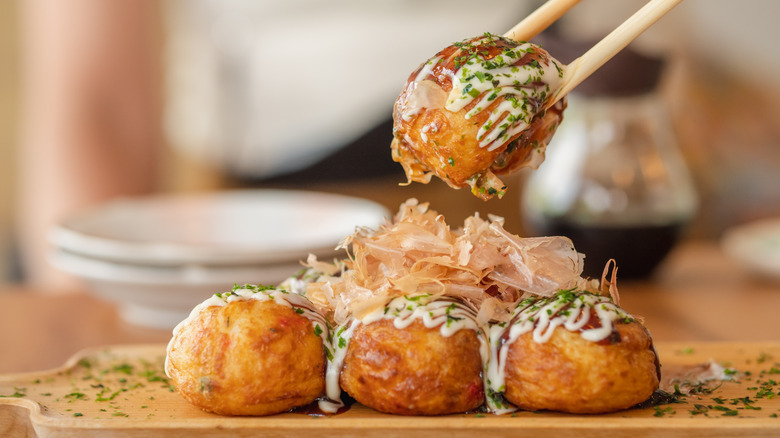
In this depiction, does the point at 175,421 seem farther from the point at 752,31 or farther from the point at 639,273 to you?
the point at 752,31

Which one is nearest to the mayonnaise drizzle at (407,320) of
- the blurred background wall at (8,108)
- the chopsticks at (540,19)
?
the chopsticks at (540,19)

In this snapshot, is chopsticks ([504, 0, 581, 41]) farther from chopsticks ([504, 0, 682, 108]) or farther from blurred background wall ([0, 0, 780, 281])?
blurred background wall ([0, 0, 780, 281])

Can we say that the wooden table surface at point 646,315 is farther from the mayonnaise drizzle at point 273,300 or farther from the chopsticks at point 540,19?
the chopsticks at point 540,19

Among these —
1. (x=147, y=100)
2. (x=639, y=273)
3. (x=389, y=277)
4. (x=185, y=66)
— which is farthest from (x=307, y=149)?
(x=389, y=277)

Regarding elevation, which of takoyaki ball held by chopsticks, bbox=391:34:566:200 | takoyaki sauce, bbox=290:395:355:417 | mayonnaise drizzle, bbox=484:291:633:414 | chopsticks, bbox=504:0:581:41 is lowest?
takoyaki sauce, bbox=290:395:355:417

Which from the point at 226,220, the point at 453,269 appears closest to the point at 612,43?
the point at 453,269

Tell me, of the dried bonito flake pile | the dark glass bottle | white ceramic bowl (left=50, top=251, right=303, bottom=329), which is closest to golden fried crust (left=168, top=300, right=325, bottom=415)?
the dried bonito flake pile

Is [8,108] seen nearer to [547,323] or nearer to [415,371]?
[415,371]
